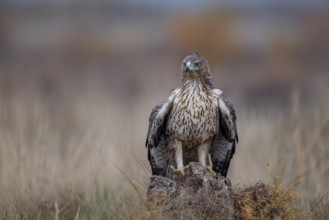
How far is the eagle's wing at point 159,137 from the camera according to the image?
26.0 feet

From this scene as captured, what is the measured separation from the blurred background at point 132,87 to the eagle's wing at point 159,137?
0.18 meters

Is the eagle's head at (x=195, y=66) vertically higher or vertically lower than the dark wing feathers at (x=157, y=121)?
higher

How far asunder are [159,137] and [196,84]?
55cm

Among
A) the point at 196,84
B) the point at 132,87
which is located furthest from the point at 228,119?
the point at 132,87

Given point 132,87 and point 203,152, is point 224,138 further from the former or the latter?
point 132,87

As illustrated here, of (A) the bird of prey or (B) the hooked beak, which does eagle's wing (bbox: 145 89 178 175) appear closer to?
(A) the bird of prey

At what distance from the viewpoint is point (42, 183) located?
8.91 metres

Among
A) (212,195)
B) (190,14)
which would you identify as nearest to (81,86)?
(212,195)

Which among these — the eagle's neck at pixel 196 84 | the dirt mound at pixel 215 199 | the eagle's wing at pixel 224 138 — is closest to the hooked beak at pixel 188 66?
the eagle's neck at pixel 196 84

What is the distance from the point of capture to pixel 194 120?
7.83 m

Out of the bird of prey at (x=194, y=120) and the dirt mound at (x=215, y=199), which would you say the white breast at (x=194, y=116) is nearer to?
the bird of prey at (x=194, y=120)

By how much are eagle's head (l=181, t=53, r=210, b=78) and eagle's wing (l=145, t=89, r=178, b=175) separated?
0.21 meters

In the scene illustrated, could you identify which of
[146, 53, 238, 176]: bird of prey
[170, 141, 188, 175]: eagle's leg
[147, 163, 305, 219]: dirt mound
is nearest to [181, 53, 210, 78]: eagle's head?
[146, 53, 238, 176]: bird of prey

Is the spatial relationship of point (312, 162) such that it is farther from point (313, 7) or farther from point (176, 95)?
point (313, 7)
